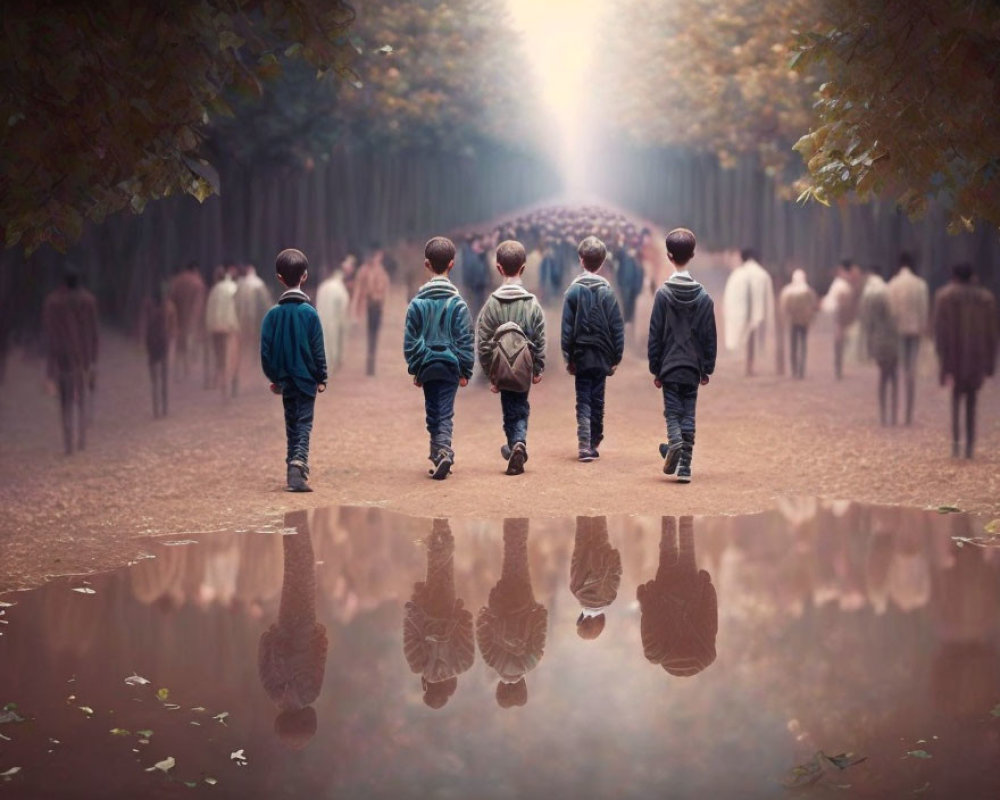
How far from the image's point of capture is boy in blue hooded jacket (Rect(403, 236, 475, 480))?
13.5 m

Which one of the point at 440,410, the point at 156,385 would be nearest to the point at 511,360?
the point at 440,410

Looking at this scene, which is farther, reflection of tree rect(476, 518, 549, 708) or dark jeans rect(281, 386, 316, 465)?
dark jeans rect(281, 386, 316, 465)

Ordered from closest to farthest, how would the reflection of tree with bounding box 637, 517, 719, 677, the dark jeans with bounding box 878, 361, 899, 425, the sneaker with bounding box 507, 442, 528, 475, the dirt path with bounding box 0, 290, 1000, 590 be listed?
1. the reflection of tree with bounding box 637, 517, 719, 677
2. the dirt path with bounding box 0, 290, 1000, 590
3. the sneaker with bounding box 507, 442, 528, 475
4. the dark jeans with bounding box 878, 361, 899, 425

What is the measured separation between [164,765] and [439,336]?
24.9 ft

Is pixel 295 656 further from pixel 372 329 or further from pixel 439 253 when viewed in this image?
pixel 372 329

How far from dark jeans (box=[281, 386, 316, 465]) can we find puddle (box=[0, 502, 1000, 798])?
2.12 meters

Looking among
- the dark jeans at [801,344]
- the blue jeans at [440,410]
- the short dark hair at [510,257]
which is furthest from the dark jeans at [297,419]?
the dark jeans at [801,344]

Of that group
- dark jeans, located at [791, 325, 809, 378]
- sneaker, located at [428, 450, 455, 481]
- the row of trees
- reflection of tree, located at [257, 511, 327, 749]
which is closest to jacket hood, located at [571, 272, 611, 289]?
sneaker, located at [428, 450, 455, 481]

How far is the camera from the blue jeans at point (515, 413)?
13.8m

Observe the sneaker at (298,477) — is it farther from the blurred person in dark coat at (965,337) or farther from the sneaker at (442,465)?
the blurred person in dark coat at (965,337)

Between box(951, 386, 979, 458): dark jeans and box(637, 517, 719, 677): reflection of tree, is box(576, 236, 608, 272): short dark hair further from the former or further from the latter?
box(951, 386, 979, 458): dark jeans

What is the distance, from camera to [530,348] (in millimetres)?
13734

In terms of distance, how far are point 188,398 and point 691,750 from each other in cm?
1906

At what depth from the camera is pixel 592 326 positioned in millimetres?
14141
